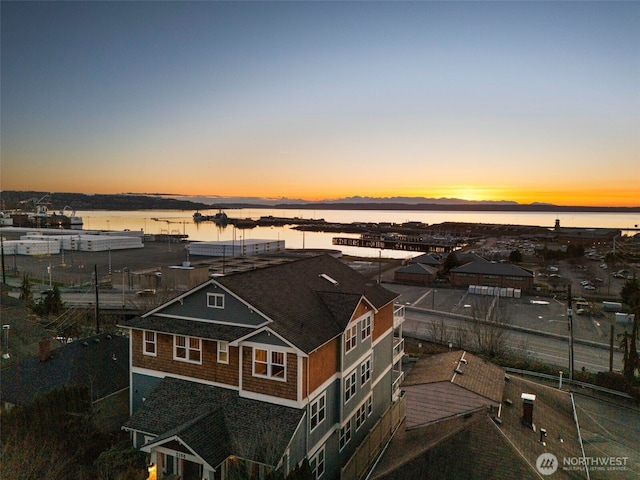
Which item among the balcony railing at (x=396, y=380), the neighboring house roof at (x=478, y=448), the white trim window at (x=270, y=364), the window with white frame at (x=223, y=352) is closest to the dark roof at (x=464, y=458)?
the neighboring house roof at (x=478, y=448)

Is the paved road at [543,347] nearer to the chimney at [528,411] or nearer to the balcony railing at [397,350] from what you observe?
the balcony railing at [397,350]

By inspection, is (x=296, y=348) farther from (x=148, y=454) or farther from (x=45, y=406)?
(x=45, y=406)

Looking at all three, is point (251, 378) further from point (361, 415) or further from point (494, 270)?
point (494, 270)

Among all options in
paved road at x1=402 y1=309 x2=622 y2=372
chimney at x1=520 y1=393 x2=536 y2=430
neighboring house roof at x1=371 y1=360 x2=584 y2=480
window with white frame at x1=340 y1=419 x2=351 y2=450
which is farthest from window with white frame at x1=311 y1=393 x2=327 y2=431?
paved road at x1=402 y1=309 x2=622 y2=372

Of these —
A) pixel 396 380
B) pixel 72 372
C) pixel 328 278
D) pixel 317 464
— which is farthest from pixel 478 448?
pixel 72 372

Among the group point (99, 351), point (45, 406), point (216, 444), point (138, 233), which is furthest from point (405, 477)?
point (138, 233)

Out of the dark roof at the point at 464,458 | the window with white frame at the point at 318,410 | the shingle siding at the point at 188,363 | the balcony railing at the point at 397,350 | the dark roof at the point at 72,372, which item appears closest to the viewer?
the dark roof at the point at 464,458
